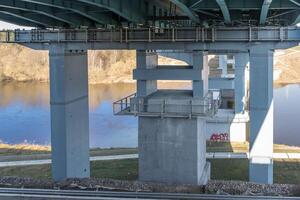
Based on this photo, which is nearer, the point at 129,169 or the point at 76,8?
the point at 76,8

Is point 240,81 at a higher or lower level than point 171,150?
higher

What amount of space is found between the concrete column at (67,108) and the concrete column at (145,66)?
3.50 meters

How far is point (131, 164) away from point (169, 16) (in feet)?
37.3

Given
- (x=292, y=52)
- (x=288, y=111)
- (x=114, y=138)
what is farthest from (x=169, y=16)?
(x=292, y=52)

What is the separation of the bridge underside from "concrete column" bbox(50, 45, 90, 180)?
2.01 meters

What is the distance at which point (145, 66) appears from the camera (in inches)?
1026

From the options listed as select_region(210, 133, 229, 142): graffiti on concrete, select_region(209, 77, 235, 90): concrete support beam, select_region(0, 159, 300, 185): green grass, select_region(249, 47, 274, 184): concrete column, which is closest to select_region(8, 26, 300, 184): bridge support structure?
select_region(249, 47, 274, 184): concrete column

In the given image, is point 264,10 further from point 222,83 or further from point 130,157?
point 222,83

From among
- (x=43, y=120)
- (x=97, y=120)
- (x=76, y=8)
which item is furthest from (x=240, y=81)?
(x=76, y=8)

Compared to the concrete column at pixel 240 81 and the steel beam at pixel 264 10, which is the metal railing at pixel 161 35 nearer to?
the steel beam at pixel 264 10

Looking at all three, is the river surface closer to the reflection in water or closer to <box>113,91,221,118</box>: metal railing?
the reflection in water

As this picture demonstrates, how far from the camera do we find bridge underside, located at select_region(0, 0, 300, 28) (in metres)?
20.9

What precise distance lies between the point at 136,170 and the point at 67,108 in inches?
273

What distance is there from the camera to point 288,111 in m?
60.8
